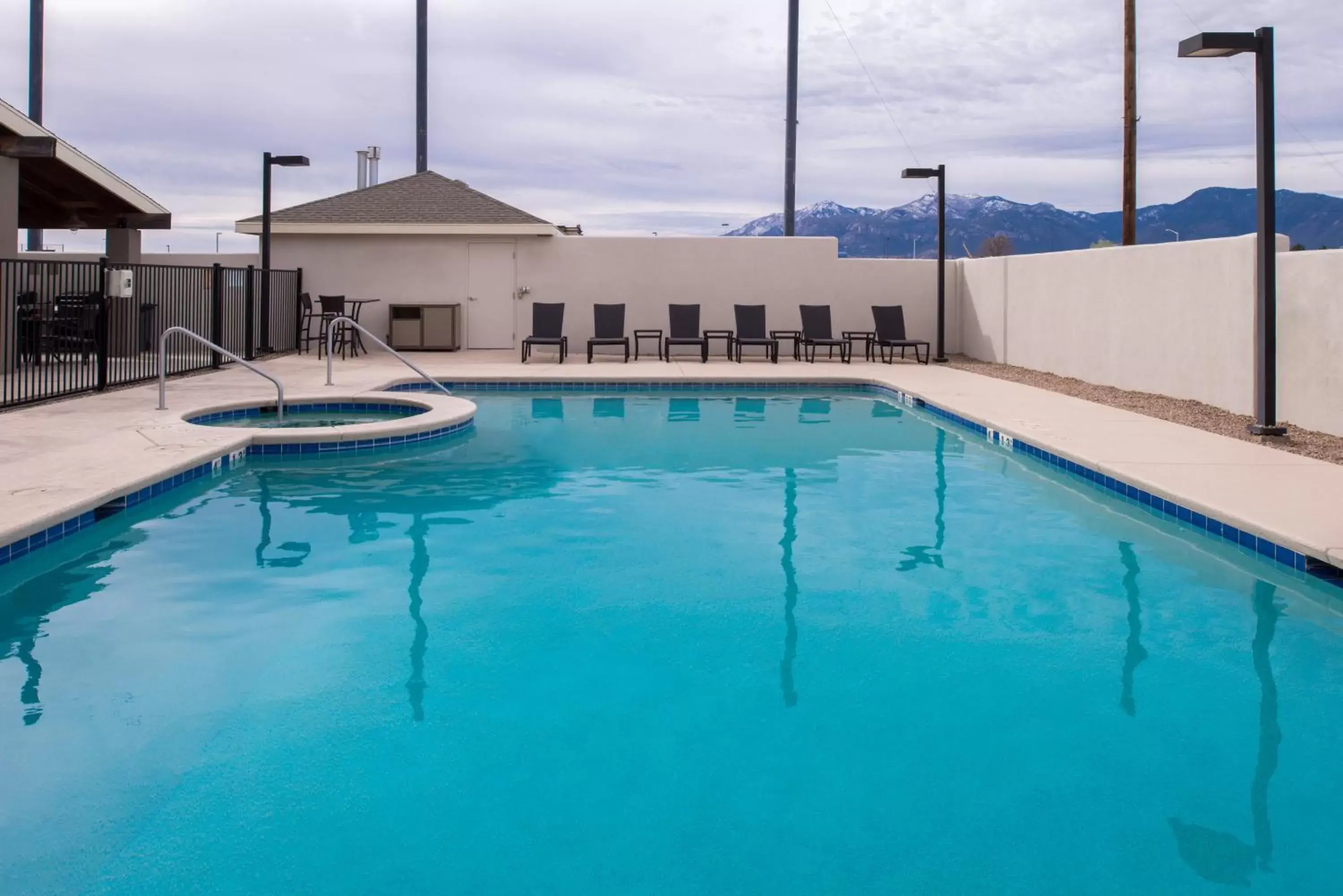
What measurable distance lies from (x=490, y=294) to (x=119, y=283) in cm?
760

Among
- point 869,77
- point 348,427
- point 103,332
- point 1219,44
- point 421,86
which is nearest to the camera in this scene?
point 1219,44

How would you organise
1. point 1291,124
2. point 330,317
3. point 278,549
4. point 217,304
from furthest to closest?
point 330,317 < point 217,304 < point 1291,124 < point 278,549

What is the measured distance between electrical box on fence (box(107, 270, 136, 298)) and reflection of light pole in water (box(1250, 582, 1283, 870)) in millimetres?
9161

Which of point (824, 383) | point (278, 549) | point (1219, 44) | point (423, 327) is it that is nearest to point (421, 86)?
point (423, 327)

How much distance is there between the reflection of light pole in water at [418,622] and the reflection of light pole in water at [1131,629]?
2.17 m

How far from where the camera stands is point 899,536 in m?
6.18

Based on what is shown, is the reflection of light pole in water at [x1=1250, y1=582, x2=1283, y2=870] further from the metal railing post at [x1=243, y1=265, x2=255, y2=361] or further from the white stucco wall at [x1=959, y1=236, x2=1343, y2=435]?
the metal railing post at [x1=243, y1=265, x2=255, y2=361]

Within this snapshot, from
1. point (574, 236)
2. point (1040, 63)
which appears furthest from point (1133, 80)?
point (574, 236)

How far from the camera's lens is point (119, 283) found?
10.4 meters

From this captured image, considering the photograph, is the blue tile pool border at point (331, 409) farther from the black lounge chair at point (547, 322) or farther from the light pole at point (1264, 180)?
the light pole at point (1264, 180)

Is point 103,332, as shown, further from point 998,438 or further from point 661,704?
point 661,704

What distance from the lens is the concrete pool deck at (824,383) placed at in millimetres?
5703

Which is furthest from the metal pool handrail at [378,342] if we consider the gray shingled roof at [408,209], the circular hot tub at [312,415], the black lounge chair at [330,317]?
the gray shingled roof at [408,209]

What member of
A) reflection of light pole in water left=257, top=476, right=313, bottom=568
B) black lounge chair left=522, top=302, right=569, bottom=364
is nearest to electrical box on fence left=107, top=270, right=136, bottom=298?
reflection of light pole in water left=257, top=476, right=313, bottom=568
